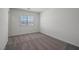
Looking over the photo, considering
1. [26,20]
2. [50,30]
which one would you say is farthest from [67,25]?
[26,20]

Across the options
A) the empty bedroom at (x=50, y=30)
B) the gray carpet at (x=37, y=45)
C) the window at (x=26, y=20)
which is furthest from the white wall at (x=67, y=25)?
the window at (x=26, y=20)

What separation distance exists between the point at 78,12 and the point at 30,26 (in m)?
4.44

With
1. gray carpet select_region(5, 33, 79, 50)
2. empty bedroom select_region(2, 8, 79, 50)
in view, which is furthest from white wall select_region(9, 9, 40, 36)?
gray carpet select_region(5, 33, 79, 50)

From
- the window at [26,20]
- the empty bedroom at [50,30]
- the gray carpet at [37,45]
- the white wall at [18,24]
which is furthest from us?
the window at [26,20]

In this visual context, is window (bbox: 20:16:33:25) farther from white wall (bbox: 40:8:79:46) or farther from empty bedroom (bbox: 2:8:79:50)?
white wall (bbox: 40:8:79:46)

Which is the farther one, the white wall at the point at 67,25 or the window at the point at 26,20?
the window at the point at 26,20

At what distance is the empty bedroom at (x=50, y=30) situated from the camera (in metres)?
2.80

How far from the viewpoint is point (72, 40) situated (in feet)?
9.93

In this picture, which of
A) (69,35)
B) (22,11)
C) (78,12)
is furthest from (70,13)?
(22,11)

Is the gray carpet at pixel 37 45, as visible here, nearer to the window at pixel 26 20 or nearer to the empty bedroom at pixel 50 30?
the empty bedroom at pixel 50 30

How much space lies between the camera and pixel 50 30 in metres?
4.87

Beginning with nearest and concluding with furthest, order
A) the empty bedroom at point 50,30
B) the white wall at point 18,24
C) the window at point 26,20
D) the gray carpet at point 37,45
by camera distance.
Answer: the gray carpet at point 37,45, the empty bedroom at point 50,30, the white wall at point 18,24, the window at point 26,20
